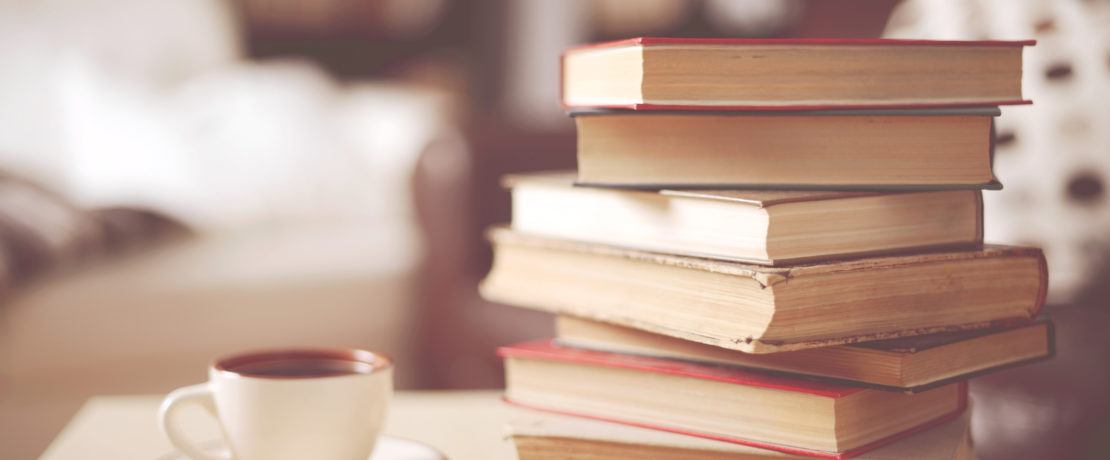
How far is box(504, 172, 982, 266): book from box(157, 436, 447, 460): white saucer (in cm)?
17

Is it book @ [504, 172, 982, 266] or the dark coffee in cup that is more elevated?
book @ [504, 172, 982, 266]

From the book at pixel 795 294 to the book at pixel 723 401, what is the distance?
0.03 metres

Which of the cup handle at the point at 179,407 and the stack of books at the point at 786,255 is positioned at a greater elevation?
the stack of books at the point at 786,255

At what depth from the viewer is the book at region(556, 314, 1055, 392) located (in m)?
0.55

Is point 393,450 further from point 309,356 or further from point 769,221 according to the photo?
point 769,221

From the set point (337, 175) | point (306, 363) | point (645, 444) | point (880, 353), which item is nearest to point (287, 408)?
point (306, 363)

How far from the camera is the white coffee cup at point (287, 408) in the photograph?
0.58 meters

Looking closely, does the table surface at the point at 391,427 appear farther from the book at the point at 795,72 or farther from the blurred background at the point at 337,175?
the blurred background at the point at 337,175

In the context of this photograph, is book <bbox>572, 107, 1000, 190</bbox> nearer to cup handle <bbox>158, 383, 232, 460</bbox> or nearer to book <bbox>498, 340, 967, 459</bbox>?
book <bbox>498, 340, 967, 459</bbox>

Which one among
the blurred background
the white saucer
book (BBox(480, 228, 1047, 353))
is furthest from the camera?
the blurred background

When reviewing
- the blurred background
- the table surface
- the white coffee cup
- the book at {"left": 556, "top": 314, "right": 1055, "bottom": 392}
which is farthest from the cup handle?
the blurred background

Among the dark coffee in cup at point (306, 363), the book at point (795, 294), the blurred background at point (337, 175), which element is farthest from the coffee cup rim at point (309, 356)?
the blurred background at point (337, 175)

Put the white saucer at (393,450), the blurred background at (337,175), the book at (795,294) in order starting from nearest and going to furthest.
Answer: the book at (795,294) → the white saucer at (393,450) → the blurred background at (337,175)

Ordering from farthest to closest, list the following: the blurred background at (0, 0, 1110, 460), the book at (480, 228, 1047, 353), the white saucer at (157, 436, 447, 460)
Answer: the blurred background at (0, 0, 1110, 460) < the white saucer at (157, 436, 447, 460) < the book at (480, 228, 1047, 353)
